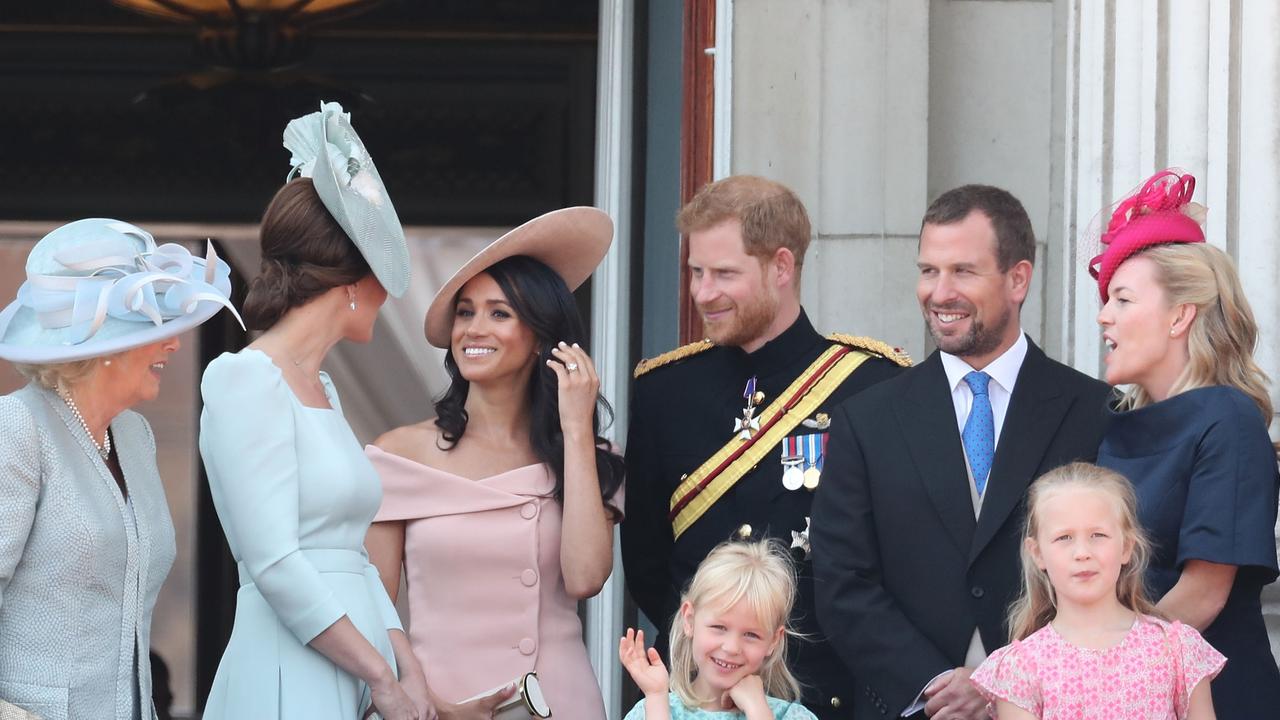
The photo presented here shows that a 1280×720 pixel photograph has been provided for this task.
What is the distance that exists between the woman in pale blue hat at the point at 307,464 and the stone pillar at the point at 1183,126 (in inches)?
68.3

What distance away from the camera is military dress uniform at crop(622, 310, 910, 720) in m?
3.75

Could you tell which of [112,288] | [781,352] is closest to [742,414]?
[781,352]

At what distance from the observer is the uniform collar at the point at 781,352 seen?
394 centimetres

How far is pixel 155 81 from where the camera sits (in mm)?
6867

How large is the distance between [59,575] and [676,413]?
1.50m

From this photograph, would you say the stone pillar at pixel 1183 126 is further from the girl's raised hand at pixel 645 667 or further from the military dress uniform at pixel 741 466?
→ the girl's raised hand at pixel 645 667

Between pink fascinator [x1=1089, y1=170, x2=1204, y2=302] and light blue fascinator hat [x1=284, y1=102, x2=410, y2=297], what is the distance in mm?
1245

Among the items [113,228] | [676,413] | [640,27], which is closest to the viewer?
[113,228]

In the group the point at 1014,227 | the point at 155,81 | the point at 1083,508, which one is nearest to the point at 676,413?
the point at 1014,227

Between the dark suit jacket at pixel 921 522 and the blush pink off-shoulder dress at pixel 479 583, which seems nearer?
the dark suit jacket at pixel 921 522

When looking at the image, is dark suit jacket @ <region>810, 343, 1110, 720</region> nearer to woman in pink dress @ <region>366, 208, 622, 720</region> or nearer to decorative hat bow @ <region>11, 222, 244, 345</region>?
Answer: woman in pink dress @ <region>366, 208, 622, 720</region>

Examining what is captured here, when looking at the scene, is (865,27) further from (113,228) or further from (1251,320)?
(113,228)

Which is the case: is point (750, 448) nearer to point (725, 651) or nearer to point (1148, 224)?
point (725, 651)

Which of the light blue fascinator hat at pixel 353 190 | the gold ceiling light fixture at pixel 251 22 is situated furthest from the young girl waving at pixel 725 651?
the gold ceiling light fixture at pixel 251 22
